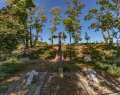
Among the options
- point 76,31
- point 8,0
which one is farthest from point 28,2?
point 76,31

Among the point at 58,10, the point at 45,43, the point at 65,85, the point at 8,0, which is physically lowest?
the point at 65,85

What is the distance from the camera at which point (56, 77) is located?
15.5 feet

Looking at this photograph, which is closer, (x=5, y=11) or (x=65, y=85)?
(x=65, y=85)

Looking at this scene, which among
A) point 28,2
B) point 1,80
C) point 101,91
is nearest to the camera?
point 101,91

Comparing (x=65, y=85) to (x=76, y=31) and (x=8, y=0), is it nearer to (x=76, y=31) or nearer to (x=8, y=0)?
(x=8, y=0)

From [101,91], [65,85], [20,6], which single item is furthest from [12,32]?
[101,91]

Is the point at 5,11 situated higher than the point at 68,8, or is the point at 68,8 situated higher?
the point at 68,8

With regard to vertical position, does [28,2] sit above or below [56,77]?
above

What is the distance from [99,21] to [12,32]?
19622 mm

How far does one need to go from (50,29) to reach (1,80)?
1637 centimetres

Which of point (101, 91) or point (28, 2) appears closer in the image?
point (101, 91)

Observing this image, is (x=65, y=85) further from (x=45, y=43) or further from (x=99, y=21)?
(x=99, y=21)

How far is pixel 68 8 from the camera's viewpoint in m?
18.2

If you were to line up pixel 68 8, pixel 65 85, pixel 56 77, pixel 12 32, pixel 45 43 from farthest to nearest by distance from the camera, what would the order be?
pixel 45 43 < pixel 68 8 < pixel 12 32 < pixel 56 77 < pixel 65 85
